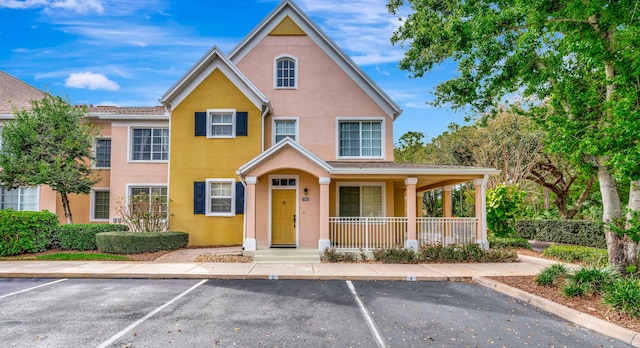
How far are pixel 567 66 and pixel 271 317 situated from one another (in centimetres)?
962

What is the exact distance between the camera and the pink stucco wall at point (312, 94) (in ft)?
51.0

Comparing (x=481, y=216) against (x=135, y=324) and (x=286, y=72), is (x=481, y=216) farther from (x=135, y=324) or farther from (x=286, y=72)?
(x=135, y=324)

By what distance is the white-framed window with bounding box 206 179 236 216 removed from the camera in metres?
14.4

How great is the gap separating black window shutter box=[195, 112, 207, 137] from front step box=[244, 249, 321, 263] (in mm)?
5483

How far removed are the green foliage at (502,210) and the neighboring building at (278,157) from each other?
198 cm

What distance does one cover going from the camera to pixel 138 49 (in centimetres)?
1839

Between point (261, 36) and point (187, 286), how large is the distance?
38.3 ft

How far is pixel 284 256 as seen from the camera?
12.1 m

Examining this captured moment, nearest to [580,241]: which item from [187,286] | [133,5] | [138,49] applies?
[187,286]

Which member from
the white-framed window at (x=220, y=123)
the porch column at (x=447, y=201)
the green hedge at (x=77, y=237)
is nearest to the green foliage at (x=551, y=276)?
the porch column at (x=447, y=201)

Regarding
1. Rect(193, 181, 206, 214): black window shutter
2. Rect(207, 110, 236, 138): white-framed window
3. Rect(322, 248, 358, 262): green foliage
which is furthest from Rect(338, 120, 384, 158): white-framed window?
Rect(193, 181, 206, 214): black window shutter

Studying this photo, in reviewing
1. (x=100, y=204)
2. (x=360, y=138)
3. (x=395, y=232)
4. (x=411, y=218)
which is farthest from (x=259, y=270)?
(x=100, y=204)

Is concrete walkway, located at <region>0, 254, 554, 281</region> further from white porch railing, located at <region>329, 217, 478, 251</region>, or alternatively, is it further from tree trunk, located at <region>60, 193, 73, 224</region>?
tree trunk, located at <region>60, 193, 73, 224</region>

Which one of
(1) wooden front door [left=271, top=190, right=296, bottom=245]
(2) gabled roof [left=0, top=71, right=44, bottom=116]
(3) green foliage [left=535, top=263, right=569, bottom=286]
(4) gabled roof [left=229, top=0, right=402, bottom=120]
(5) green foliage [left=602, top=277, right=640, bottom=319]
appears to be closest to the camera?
(5) green foliage [left=602, top=277, right=640, bottom=319]
